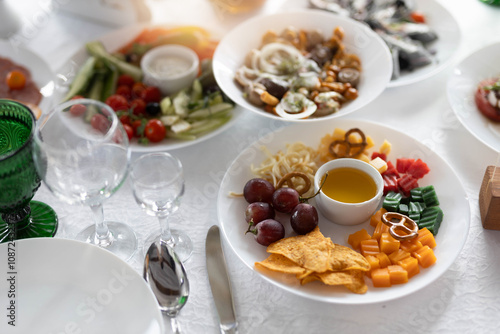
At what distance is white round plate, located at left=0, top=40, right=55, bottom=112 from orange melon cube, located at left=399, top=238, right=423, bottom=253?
4.54 ft

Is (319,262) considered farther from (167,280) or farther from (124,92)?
(124,92)

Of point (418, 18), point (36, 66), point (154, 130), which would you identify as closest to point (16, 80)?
point (36, 66)

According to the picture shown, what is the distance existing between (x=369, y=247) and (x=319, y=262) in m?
0.18

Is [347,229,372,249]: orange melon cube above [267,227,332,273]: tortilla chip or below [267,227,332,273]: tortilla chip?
below

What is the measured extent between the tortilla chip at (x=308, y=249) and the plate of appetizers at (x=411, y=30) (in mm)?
837

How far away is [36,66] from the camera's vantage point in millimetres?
2092

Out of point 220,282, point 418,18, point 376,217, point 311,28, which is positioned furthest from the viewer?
point 418,18

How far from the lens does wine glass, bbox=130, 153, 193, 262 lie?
1.24m

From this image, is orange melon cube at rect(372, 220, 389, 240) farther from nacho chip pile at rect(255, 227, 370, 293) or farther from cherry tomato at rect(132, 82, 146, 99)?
cherry tomato at rect(132, 82, 146, 99)

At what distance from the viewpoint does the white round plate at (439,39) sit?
195 cm

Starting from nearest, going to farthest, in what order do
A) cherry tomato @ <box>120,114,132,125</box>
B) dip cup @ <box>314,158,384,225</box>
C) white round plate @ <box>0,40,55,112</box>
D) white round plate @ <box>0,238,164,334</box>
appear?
1. white round plate @ <box>0,238,164,334</box>
2. dip cup @ <box>314,158,384,225</box>
3. cherry tomato @ <box>120,114,132,125</box>
4. white round plate @ <box>0,40,55,112</box>

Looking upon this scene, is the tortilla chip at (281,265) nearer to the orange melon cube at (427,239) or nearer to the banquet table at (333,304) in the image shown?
the banquet table at (333,304)

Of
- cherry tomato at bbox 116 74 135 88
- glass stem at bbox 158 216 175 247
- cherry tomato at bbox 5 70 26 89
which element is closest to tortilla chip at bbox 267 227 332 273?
glass stem at bbox 158 216 175 247

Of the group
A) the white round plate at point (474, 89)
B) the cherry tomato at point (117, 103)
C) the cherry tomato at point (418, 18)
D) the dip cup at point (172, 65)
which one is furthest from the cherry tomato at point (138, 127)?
the cherry tomato at point (418, 18)
